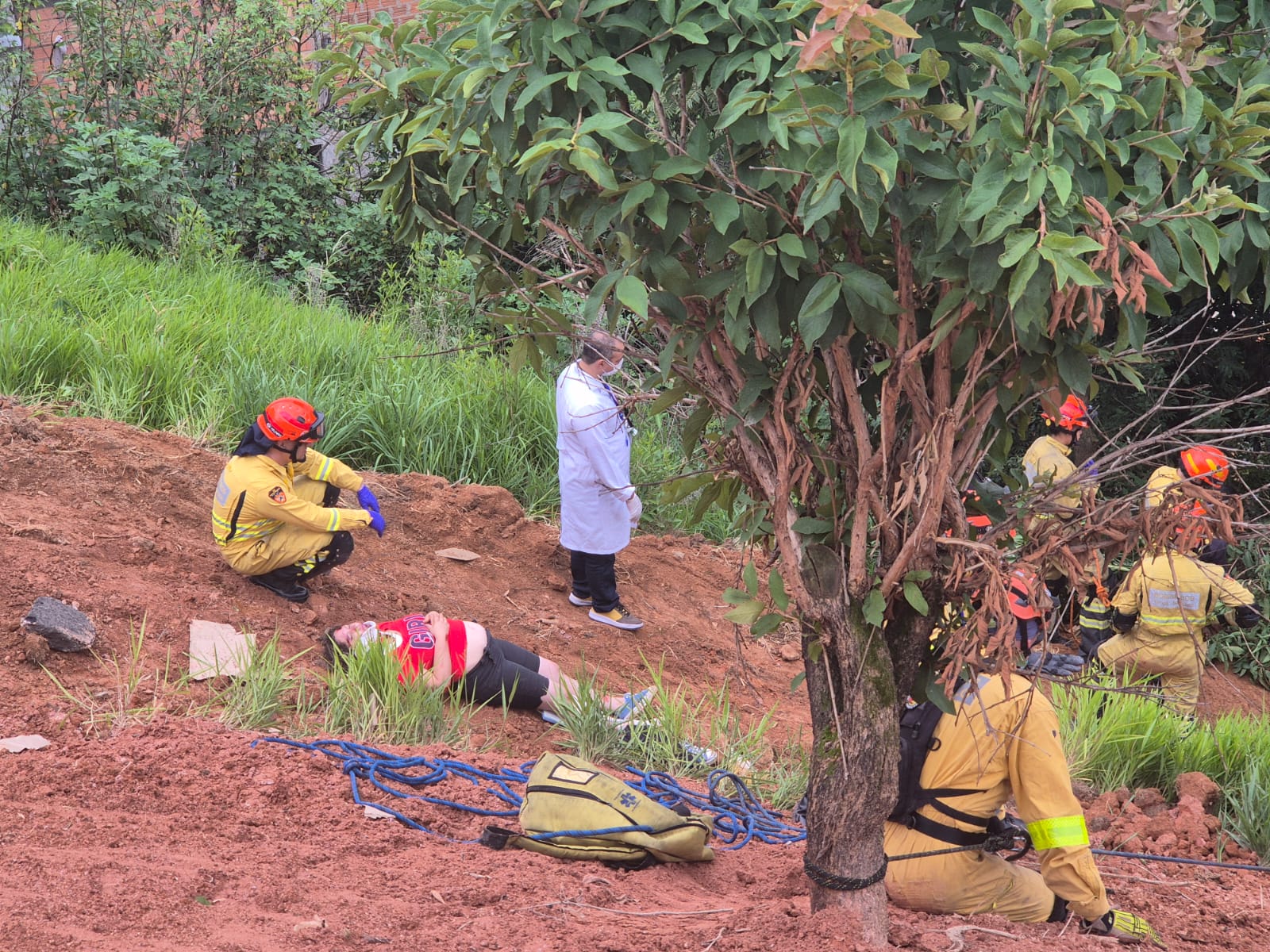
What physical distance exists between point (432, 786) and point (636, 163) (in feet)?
8.82

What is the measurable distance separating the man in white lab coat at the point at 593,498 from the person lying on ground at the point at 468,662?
137cm

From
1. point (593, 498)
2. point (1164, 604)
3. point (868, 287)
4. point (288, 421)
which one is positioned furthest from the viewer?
point (593, 498)

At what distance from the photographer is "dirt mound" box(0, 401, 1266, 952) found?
9.96 ft

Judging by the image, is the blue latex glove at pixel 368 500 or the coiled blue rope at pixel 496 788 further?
the blue latex glove at pixel 368 500

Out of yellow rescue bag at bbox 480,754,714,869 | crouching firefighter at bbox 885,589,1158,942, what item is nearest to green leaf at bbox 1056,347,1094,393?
crouching firefighter at bbox 885,589,1158,942

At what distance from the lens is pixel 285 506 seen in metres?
6.03

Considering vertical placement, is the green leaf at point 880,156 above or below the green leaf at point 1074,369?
above

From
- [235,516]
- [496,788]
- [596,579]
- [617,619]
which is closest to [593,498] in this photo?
[596,579]

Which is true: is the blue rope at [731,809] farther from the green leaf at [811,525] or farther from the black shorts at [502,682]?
the green leaf at [811,525]

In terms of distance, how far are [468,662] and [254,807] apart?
1793 mm

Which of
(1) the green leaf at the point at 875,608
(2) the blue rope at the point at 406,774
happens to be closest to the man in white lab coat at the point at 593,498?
(2) the blue rope at the point at 406,774

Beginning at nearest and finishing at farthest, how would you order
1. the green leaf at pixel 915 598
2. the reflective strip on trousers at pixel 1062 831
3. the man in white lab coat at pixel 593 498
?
the green leaf at pixel 915 598 → the reflective strip on trousers at pixel 1062 831 → the man in white lab coat at pixel 593 498

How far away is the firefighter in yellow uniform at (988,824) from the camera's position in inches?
139

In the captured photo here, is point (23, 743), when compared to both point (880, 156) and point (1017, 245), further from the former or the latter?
point (1017, 245)
